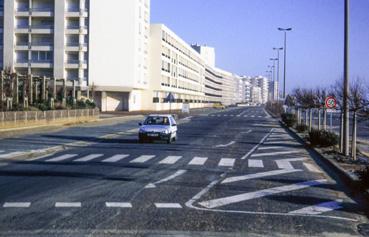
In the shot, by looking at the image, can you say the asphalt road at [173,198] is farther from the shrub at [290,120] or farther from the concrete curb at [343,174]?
the shrub at [290,120]

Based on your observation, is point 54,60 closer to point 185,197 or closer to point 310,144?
point 310,144

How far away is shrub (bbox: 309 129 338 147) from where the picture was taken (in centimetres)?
2514

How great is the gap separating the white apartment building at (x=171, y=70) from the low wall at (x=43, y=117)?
885 inches

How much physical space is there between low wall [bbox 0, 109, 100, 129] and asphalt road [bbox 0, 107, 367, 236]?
45.9ft

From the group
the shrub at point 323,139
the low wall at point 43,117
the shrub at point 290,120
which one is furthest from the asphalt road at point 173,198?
the shrub at point 290,120

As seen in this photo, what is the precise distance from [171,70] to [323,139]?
85423mm

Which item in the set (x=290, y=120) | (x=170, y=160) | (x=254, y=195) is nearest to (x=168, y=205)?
(x=254, y=195)

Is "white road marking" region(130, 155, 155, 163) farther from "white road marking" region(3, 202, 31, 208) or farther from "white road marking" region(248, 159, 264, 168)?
"white road marking" region(3, 202, 31, 208)

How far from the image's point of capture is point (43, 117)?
1490 inches

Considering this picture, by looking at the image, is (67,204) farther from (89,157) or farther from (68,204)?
(89,157)

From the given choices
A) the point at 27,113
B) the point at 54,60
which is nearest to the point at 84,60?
the point at 54,60

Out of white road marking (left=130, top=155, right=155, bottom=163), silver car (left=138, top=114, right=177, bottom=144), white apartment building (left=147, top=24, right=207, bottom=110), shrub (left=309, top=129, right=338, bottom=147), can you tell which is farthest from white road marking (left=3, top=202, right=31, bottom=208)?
white apartment building (left=147, top=24, right=207, bottom=110)

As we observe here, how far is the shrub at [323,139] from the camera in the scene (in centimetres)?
2514

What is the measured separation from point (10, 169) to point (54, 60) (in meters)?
64.4
